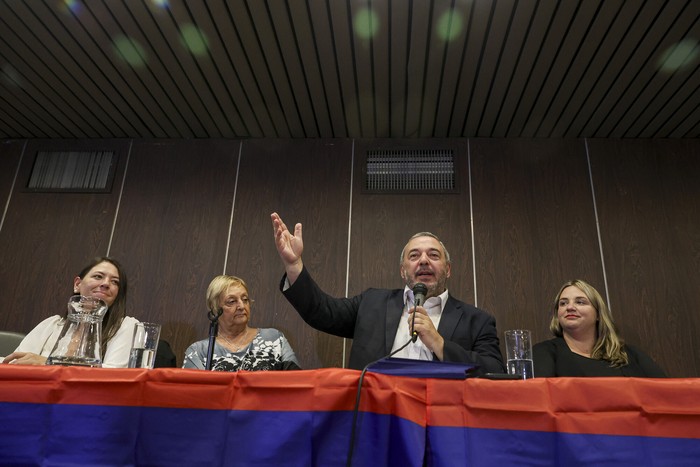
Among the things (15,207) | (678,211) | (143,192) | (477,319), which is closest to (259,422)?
(477,319)

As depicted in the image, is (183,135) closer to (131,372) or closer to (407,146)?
(407,146)

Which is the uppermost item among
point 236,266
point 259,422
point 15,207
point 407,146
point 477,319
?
point 407,146

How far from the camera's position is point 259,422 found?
0.98 meters

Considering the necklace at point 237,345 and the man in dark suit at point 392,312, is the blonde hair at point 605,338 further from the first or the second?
the necklace at point 237,345

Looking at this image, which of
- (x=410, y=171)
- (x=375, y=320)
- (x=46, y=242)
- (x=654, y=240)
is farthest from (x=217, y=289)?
(x=654, y=240)

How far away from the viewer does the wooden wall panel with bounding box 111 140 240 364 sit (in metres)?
3.50

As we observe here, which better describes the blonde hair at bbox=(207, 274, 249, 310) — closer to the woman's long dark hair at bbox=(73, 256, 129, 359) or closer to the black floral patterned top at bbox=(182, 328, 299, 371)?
the black floral patterned top at bbox=(182, 328, 299, 371)

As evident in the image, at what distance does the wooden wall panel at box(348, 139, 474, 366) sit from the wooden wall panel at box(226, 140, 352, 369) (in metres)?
0.10

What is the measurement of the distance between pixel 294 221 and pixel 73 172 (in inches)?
72.9

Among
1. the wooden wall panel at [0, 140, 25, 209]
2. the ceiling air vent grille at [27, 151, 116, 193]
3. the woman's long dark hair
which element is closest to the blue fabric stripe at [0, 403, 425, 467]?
the woman's long dark hair

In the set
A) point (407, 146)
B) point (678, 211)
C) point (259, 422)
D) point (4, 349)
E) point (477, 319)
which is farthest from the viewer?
point (407, 146)

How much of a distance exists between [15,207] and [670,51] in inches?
181

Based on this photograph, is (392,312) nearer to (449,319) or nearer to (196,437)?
(449,319)

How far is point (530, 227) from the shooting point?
3.54 m
